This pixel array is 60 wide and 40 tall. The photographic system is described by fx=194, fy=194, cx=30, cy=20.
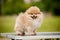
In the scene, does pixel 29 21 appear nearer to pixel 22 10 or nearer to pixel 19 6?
pixel 22 10

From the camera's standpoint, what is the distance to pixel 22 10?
15.6ft

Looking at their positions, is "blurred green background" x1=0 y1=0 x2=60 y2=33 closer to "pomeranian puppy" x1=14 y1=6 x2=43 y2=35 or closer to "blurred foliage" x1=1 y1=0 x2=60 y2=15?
"blurred foliage" x1=1 y1=0 x2=60 y2=15

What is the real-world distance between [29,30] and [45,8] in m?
3.06

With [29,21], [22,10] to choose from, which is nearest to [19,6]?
[22,10]

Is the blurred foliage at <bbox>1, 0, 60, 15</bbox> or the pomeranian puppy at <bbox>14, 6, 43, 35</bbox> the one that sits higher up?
the blurred foliage at <bbox>1, 0, 60, 15</bbox>

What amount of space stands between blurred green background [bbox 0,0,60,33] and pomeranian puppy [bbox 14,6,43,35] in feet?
8.98

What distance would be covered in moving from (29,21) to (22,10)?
2853 mm

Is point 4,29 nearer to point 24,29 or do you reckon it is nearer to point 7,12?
point 7,12

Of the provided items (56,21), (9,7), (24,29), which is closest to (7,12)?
(9,7)

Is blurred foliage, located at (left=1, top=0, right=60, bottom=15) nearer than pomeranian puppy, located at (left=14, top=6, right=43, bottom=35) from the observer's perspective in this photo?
No

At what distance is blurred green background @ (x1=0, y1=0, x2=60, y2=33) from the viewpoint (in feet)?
15.7

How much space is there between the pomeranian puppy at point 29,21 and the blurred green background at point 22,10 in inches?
108

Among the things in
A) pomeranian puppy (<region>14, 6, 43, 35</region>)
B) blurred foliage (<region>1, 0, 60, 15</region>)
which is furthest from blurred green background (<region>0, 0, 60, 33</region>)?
pomeranian puppy (<region>14, 6, 43, 35</region>)

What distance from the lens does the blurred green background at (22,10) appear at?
4793 mm
